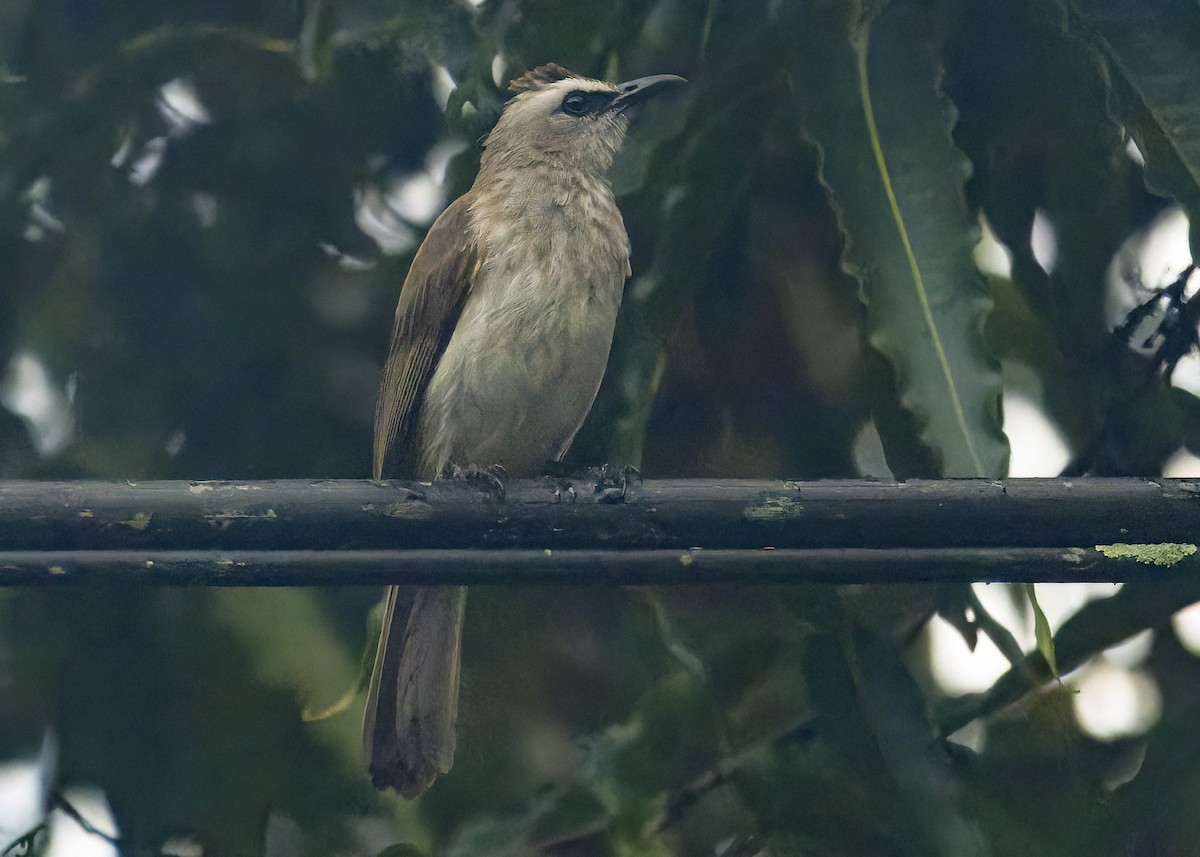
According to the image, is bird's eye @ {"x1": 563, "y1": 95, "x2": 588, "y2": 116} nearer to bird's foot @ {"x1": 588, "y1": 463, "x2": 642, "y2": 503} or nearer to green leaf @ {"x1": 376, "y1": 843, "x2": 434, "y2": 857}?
bird's foot @ {"x1": 588, "y1": 463, "x2": 642, "y2": 503}

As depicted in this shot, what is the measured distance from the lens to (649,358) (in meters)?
2.04

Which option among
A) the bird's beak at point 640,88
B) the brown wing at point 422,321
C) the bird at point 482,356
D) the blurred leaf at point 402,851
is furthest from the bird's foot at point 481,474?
the bird's beak at point 640,88

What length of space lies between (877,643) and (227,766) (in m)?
1.08

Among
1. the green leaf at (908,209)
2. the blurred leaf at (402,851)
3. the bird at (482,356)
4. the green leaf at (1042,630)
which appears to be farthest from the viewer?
the bird at (482,356)

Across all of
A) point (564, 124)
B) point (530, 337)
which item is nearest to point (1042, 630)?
point (530, 337)

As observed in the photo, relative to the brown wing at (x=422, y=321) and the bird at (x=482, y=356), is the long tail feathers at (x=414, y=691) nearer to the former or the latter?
the bird at (x=482, y=356)

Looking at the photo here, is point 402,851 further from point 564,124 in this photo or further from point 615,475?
point 564,124

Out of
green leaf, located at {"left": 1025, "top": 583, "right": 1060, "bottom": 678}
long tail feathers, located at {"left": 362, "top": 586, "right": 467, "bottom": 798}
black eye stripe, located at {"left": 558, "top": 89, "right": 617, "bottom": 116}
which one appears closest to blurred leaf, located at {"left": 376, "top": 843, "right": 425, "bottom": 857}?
long tail feathers, located at {"left": 362, "top": 586, "right": 467, "bottom": 798}

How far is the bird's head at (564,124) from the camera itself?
2545 mm

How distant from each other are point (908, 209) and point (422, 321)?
35.0 inches

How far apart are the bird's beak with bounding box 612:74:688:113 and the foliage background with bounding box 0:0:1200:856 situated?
1.2 inches

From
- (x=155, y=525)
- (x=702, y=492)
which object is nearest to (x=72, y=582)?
(x=155, y=525)

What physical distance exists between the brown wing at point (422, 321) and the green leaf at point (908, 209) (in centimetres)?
68

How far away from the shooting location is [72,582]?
1282 mm
